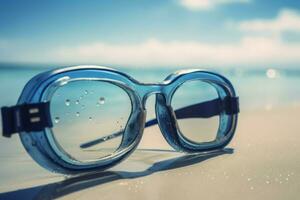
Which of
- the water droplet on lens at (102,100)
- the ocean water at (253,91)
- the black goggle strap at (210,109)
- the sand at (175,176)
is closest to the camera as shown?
the sand at (175,176)

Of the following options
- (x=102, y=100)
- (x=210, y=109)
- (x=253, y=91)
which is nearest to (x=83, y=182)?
(x=102, y=100)

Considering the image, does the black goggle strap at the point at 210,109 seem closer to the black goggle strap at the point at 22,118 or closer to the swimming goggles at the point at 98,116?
the swimming goggles at the point at 98,116

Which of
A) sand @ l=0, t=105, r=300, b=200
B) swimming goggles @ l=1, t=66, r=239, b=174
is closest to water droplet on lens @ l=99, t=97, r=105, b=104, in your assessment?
swimming goggles @ l=1, t=66, r=239, b=174

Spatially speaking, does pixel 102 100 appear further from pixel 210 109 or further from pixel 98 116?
pixel 210 109

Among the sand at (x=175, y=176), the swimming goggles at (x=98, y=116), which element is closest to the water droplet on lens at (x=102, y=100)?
the swimming goggles at (x=98, y=116)

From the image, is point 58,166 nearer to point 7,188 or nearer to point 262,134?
point 7,188

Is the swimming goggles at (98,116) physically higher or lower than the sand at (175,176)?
higher

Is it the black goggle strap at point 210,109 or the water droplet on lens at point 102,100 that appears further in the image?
the black goggle strap at point 210,109

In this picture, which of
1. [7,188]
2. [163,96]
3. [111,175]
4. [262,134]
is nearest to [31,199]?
[7,188]

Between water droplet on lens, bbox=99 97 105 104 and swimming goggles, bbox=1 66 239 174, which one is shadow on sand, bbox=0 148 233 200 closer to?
swimming goggles, bbox=1 66 239 174

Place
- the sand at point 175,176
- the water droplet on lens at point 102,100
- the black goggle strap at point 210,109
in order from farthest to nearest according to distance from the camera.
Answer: the black goggle strap at point 210,109
the water droplet on lens at point 102,100
the sand at point 175,176
